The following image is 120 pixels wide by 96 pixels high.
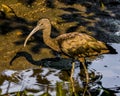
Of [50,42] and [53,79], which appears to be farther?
[53,79]

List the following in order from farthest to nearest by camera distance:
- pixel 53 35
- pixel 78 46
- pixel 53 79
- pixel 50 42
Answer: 1. pixel 53 35
2. pixel 53 79
3. pixel 50 42
4. pixel 78 46

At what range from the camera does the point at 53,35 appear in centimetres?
1187

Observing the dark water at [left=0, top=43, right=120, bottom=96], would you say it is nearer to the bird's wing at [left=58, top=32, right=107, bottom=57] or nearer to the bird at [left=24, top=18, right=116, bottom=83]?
the bird at [left=24, top=18, right=116, bottom=83]

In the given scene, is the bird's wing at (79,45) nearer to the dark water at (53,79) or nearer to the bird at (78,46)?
the bird at (78,46)

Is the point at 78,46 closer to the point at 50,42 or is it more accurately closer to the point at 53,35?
the point at 50,42

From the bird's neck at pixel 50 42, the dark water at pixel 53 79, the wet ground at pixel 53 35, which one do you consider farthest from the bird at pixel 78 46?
the wet ground at pixel 53 35

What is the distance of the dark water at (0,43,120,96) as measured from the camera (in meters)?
8.75

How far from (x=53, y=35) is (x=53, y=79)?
276 centimetres

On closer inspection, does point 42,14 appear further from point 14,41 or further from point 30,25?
point 14,41

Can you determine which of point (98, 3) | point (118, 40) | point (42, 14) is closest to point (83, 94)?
point (118, 40)

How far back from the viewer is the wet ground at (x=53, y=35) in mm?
9477

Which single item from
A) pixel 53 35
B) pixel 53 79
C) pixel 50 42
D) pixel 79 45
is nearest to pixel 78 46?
pixel 79 45

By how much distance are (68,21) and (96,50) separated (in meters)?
3.92

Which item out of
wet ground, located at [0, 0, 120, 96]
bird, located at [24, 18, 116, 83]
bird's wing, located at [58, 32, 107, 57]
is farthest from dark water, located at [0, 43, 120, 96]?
bird's wing, located at [58, 32, 107, 57]
